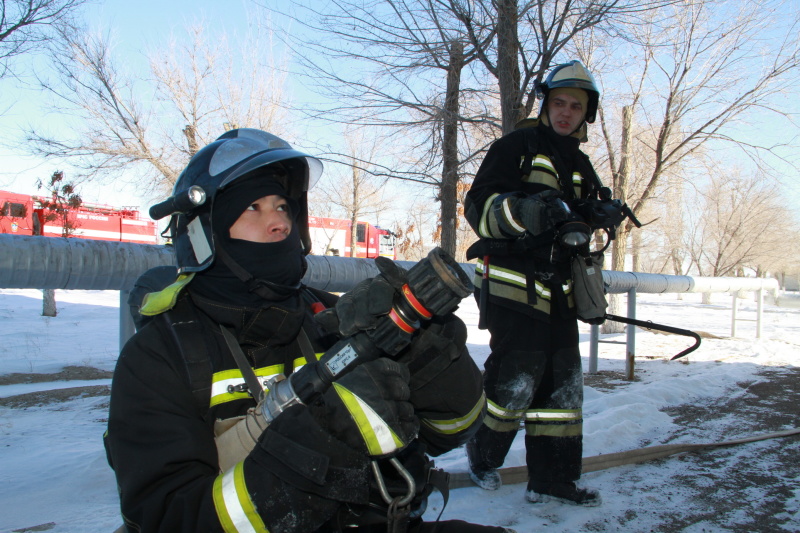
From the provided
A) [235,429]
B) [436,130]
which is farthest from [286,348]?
[436,130]

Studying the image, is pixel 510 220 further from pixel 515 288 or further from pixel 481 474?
pixel 481 474

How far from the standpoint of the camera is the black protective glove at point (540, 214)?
2549mm

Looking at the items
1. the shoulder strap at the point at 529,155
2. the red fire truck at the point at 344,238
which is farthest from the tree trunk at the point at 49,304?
the red fire truck at the point at 344,238

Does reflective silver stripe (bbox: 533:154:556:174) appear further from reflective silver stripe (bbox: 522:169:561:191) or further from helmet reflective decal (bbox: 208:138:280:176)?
helmet reflective decal (bbox: 208:138:280:176)

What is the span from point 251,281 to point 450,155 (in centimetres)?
607

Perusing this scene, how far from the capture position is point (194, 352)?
4.83 feet

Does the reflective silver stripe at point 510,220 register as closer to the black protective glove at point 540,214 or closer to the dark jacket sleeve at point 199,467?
the black protective glove at point 540,214

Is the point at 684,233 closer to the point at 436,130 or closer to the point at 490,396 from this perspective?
the point at 436,130

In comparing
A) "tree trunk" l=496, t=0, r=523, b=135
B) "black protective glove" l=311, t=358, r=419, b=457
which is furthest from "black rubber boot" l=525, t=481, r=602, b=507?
"tree trunk" l=496, t=0, r=523, b=135

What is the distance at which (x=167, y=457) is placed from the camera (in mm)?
1313

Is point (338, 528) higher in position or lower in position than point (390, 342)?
lower

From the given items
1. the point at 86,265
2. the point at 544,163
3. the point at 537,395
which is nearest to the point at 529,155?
the point at 544,163

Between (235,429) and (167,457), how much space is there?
18 cm

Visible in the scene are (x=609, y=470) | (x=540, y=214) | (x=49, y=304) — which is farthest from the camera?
(x=49, y=304)
